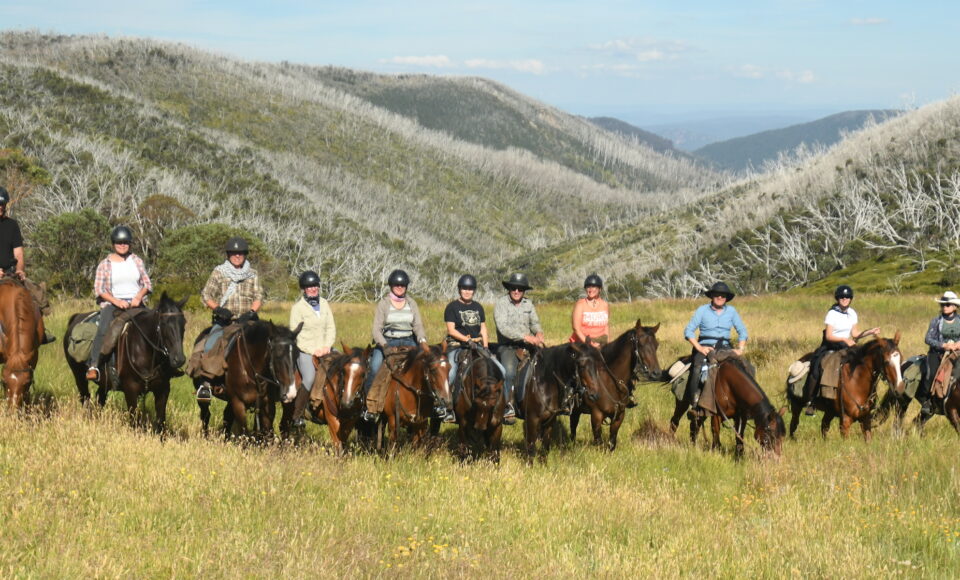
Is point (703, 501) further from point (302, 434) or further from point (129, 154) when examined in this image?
point (129, 154)

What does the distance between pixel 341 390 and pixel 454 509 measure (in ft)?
10.3

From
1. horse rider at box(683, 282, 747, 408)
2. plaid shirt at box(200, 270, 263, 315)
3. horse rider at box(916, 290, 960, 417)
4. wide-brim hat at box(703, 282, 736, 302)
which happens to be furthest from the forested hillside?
horse rider at box(916, 290, 960, 417)

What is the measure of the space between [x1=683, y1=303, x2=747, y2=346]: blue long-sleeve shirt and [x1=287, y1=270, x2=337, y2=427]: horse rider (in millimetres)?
5739

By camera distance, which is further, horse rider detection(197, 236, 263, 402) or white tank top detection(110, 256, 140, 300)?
white tank top detection(110, 256, 140, 300)

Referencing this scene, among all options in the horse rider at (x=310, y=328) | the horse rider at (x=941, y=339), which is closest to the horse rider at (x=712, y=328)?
the horse rider at (x=941, y=339)

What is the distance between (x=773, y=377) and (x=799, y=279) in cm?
4517

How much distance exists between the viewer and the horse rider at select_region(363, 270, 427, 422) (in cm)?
1134

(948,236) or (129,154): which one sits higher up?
(129,154)

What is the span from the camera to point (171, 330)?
11141 millimetres

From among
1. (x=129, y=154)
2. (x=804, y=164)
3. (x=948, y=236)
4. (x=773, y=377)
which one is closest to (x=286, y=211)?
(x=129, y=154)

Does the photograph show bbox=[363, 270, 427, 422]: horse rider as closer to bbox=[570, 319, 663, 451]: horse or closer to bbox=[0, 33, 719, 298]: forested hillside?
bbox=[570, 319, 663, 451]: horse

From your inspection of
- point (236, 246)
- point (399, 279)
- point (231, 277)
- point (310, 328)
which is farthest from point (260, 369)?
point (399, 279)

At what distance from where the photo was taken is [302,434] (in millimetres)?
12500

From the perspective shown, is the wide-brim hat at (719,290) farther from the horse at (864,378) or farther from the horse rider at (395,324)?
the horse rider at (395,324)
